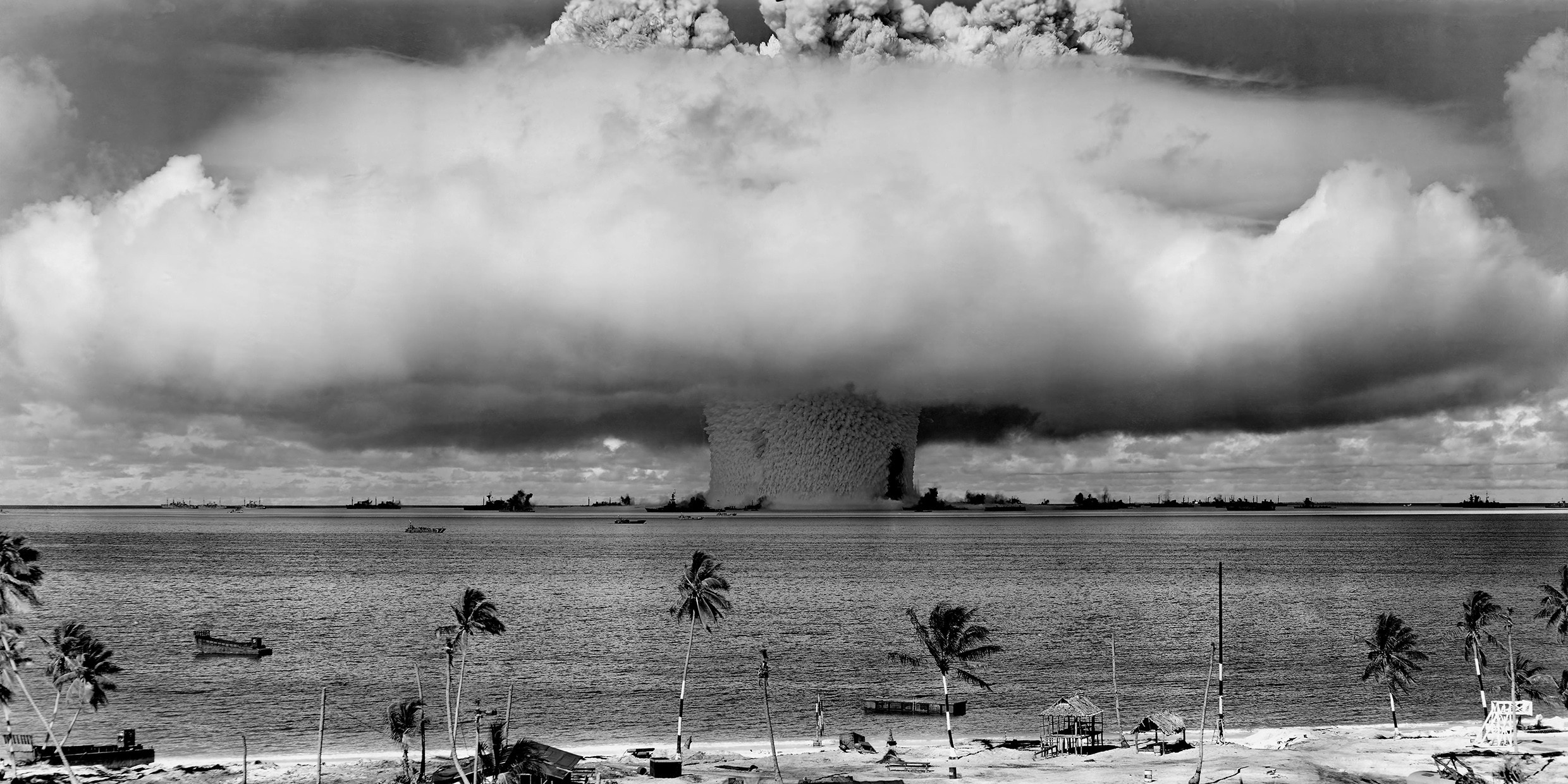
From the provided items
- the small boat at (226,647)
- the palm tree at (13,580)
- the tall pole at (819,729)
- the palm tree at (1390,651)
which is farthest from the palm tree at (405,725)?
the palm tree at (1390,651)

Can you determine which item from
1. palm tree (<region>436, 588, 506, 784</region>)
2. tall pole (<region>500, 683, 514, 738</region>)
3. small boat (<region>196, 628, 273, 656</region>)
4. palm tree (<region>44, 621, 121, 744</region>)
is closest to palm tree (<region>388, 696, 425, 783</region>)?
palm tree (<region>436, 588, 506, 784</region>)

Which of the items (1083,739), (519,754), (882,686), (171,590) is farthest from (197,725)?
(171,590)

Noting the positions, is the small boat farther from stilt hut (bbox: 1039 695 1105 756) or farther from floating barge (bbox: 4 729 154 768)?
stilt hut (bbox: 1039 695 1105 756)

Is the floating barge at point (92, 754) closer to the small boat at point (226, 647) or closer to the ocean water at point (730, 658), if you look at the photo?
the ocean water at point (730, 658)

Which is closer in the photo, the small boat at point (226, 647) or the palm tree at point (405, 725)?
the palm tree at point (405, 725)

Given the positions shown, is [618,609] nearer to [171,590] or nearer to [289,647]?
[289,647]

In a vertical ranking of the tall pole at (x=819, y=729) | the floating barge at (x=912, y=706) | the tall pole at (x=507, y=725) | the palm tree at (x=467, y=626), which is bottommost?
the floating barge at (x=912, y=706)
